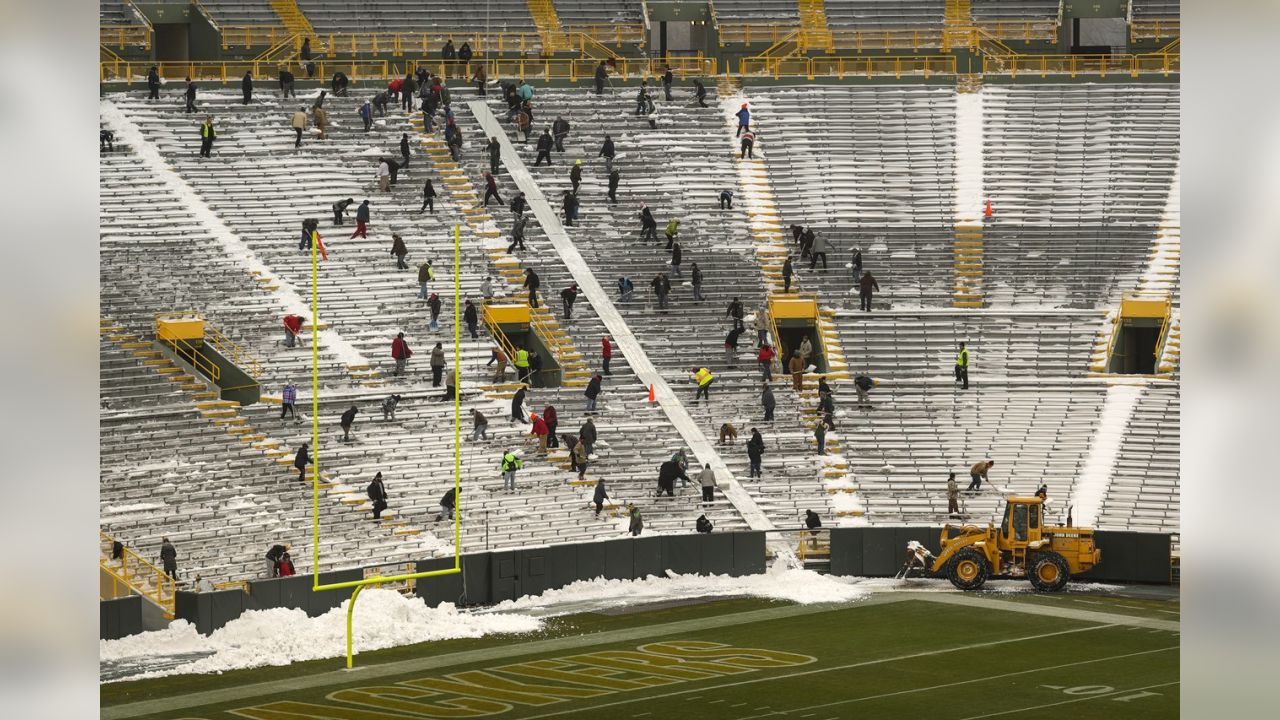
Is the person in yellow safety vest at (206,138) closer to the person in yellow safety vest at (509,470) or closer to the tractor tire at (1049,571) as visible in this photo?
the person in yellow safety vest at (509,470)

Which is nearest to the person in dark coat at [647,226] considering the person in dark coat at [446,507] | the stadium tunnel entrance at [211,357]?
the stadium tunnel entrance at [211,357]

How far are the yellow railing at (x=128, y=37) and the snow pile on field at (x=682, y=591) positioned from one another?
2324cm

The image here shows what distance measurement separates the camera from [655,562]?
2762 centimetres

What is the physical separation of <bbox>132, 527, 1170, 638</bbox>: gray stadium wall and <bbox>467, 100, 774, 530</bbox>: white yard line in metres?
1.88

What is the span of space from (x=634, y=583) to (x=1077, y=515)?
7870 mm

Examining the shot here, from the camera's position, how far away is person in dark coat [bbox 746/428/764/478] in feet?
102

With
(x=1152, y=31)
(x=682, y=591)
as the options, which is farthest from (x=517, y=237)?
(x=1152, y=31)

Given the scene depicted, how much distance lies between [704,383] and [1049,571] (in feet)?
28.9

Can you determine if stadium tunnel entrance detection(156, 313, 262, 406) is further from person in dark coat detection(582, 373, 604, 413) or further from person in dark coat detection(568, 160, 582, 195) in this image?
person in dark coat detection(568, 160, 582, 195)

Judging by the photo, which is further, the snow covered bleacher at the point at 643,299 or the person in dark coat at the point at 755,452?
the person in dark coat at the point at 755,452

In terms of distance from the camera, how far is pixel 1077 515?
30.1 metres

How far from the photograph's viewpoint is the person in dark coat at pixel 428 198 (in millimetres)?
36875
